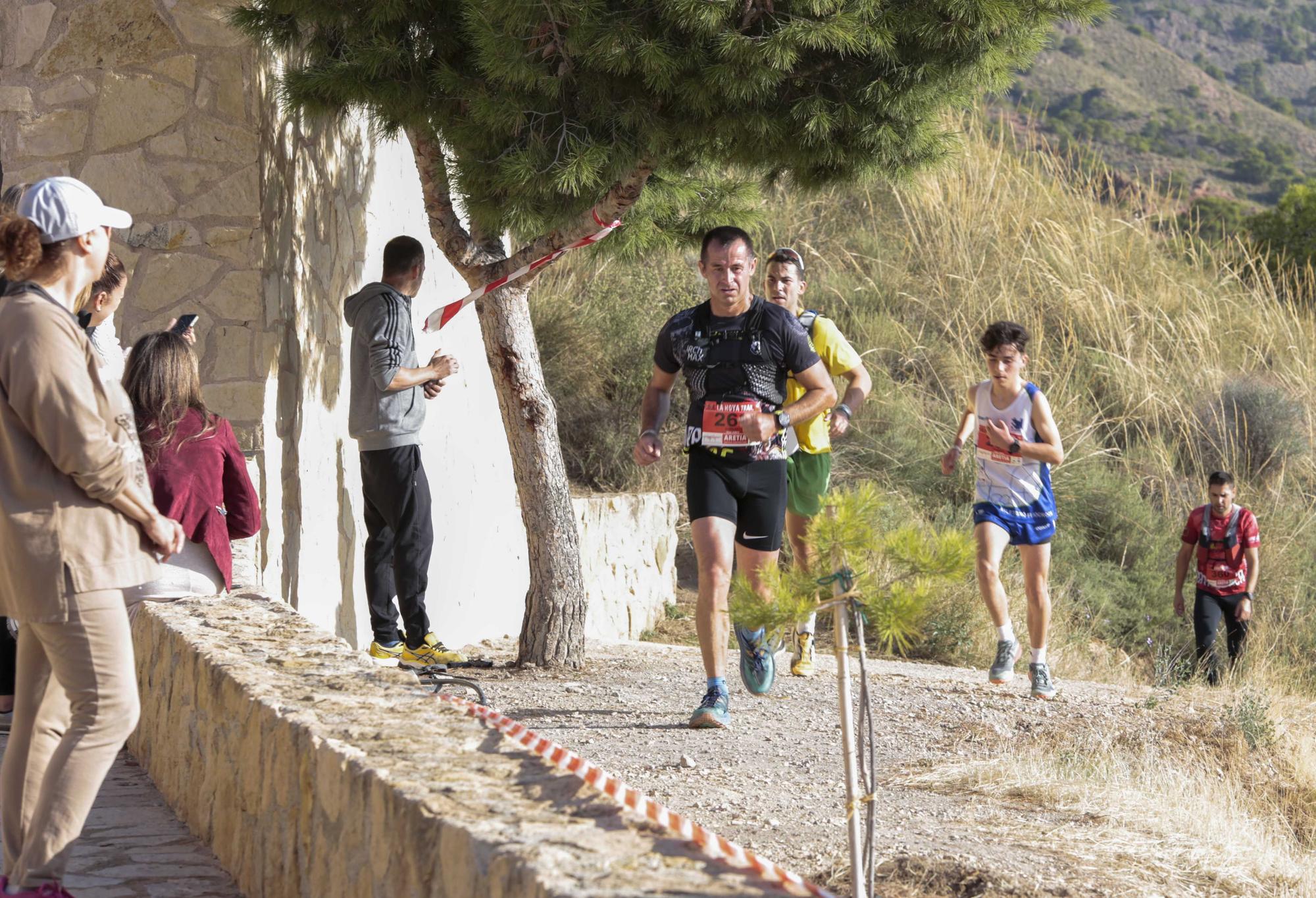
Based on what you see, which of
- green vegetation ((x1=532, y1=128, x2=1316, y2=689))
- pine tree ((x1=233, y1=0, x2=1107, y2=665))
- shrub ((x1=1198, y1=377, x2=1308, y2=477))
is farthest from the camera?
shrub ((x1=1198, y1=377, x2=1308, y2=477))

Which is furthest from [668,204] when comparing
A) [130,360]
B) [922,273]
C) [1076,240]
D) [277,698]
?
[1076,240]

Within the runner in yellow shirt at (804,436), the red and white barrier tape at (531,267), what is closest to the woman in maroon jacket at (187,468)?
the red and white barrier tape at (531,267)

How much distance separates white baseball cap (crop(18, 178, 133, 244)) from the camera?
2.85 meters

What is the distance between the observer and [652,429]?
5.28 m

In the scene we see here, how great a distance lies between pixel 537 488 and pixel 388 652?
1.00m

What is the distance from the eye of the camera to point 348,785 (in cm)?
260

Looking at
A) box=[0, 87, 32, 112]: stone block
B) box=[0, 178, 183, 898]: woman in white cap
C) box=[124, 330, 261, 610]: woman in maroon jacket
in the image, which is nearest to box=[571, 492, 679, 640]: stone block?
box=[0, 87, 32, 112]: stone block

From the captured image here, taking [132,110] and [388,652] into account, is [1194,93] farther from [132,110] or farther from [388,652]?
[132,110]

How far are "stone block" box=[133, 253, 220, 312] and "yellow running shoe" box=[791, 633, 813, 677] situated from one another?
3.03 metres

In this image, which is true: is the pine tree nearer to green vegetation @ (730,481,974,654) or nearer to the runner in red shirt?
green vegetation @ (730,481,974,654)

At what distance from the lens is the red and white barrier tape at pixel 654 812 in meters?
2.06

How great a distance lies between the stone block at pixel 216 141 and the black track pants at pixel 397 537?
133cm

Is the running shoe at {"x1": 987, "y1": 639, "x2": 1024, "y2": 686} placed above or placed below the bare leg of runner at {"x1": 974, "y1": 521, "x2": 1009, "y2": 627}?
Result: below

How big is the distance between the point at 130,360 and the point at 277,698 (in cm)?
152
